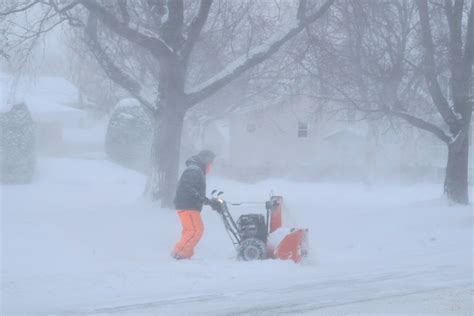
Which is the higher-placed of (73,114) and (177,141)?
(73,114)

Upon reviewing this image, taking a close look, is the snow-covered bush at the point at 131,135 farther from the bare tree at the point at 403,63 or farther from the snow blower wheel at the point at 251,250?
the snow blower wheel at the point at 251,250

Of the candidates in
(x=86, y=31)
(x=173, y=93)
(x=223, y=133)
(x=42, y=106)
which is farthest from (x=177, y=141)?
(x=223, y=133)

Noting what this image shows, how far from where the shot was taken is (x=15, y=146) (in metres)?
23.6

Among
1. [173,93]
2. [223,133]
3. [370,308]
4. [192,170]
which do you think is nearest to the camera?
[370,308]

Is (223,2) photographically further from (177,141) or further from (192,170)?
(192,170)

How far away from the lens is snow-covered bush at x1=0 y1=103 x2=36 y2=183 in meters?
23.5

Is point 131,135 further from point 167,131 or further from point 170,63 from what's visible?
point 170,63

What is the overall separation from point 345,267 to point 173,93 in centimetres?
590

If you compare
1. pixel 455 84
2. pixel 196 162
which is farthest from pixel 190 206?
pixel 455 84

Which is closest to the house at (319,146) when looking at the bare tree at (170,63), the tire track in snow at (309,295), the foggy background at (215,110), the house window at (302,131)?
the house window at (302,131)

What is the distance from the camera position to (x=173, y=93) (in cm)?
1466

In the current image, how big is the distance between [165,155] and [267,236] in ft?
16.8

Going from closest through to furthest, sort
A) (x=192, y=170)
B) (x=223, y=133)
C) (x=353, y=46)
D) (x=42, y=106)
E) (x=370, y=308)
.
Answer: (x=370, y=308), (x=192, y=170), (x=353, y=46), (x=42, y=106), (x=223, y=133)

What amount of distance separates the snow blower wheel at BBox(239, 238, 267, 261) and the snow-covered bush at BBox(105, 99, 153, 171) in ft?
63.3
